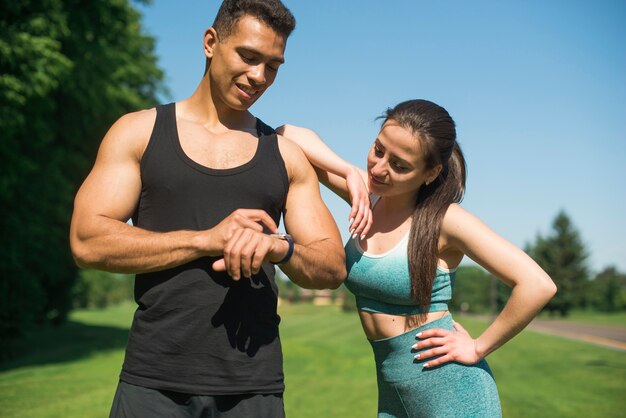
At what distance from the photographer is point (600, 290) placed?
75.1 metres

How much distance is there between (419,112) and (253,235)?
4.14 feet

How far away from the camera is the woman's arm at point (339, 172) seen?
11.1ft

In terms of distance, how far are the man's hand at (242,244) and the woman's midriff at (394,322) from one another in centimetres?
97

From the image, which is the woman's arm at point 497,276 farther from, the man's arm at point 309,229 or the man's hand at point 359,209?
the man's arm at point 309,229

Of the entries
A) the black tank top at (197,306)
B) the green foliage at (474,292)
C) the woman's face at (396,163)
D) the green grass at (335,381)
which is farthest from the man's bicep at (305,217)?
the green foliage at (474,292)

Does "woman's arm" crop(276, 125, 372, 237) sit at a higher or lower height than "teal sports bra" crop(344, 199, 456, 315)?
higher

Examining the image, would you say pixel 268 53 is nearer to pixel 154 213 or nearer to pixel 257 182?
pixel 257 182

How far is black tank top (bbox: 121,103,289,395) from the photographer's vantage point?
274cm

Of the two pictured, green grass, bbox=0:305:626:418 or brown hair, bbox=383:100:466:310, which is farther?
green grass, bbox=0:305:626:418

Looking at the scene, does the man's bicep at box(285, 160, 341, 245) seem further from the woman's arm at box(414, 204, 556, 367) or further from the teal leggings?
the teal leggings

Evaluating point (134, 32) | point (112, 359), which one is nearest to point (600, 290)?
point (134, 32)

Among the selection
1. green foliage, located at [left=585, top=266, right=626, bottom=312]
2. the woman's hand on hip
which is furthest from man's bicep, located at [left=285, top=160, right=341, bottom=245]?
green foliage, located at [left=585, top=266, right=626, bottom=312]

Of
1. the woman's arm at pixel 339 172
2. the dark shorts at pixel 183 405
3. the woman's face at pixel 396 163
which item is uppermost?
the woman's face at pixel 396 163

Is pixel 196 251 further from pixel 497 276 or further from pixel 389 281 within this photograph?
pixel 497 276
